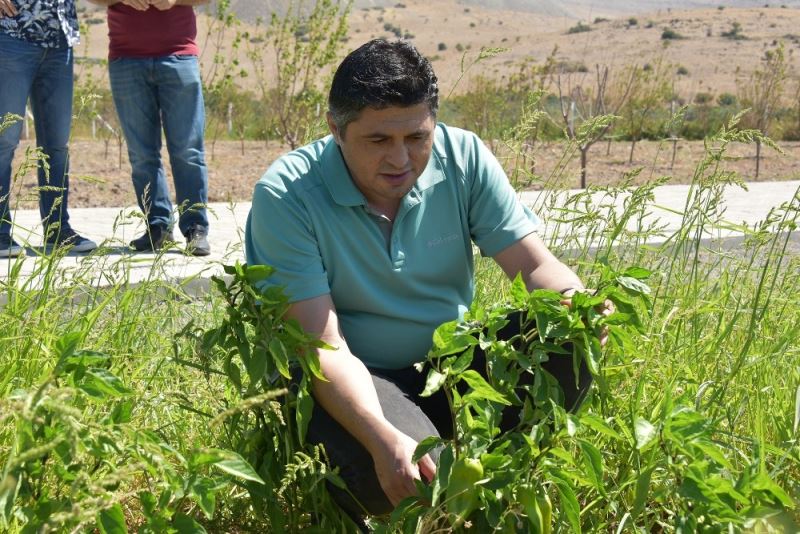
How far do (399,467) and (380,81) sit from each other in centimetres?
77

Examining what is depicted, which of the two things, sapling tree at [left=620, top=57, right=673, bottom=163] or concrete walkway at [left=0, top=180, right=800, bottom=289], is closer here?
concrete walkway at [left=0, top=180, right=800, bottom=289]

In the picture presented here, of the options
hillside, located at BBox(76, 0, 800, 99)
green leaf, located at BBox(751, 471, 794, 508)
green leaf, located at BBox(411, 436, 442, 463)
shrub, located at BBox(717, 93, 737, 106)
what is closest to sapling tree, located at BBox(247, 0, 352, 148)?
green leaf, located at BBox(411, 436, 442, 463)

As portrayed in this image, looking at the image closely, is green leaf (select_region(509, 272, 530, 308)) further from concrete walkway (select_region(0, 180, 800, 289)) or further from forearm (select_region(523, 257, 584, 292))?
concrete walkway (select_region(0, 180, 800, 289))

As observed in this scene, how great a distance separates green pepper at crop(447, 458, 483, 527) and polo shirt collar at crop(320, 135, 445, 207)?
2.42 ft

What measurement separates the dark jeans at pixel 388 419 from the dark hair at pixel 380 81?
496mm

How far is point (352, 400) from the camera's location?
80.3 inches

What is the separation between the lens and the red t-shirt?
511 centimetres

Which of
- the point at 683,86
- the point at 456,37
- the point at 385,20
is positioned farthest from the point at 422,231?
the point at 385,20

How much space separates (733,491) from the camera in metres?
1.73

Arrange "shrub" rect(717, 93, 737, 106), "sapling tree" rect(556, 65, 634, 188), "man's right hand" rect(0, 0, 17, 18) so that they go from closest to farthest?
1. "sapling tree" rect(556, 65, 634, 188)
2. "man's right hand" rect(0, 0, 17, 18)
3. "shrub" rect(717, 93, 737, 106)

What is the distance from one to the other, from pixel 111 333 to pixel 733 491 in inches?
62.7

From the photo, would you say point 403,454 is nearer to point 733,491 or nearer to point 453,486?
point 453,486

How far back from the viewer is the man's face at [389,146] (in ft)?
7.22

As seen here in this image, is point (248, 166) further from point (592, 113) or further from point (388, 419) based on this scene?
point (388, 419)
